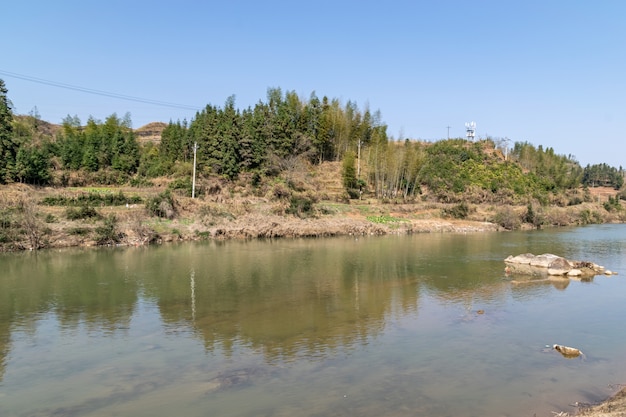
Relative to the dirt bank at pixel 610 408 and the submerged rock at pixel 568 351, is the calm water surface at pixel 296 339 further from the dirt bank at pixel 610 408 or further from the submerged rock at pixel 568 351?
the dirt bank at pixel 610 408

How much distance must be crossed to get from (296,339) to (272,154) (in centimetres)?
4250

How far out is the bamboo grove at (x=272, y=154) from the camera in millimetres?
47678

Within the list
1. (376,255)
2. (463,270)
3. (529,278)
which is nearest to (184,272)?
(376,255)

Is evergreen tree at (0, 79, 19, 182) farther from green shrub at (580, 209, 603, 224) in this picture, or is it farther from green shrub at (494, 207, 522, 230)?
green shrub at (580, 209, 603, 224)

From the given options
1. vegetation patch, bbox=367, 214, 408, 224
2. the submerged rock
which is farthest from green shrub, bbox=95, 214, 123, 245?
the submerged rock

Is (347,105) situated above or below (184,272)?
above

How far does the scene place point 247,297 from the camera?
17.0 metres

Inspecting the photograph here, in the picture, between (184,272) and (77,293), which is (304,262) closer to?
(184,272)

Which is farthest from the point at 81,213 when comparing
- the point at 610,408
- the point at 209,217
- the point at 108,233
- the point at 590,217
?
the point at 590,217

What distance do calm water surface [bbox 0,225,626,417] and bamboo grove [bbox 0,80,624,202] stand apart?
24.9 m

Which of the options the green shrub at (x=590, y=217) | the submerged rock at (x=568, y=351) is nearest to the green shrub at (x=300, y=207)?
the submerged rock at (x=568, y=351)

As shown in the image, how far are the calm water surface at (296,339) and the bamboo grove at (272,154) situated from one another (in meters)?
24.9

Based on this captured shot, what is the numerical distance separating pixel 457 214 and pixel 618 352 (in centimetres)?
3670

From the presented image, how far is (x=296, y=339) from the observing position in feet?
40.3
